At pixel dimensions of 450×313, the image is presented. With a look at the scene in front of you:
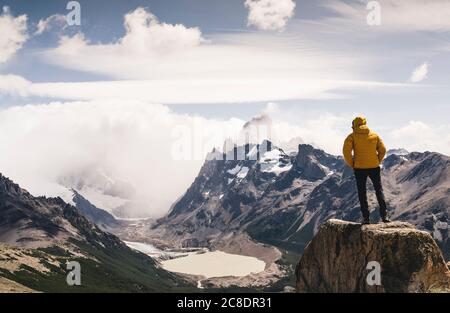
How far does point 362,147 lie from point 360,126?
1475 mm

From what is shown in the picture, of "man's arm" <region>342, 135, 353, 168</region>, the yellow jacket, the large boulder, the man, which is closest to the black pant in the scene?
the man

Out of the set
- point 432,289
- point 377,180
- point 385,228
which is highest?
point 377,180

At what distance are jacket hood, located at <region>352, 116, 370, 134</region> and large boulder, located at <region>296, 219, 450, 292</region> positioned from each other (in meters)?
7.17

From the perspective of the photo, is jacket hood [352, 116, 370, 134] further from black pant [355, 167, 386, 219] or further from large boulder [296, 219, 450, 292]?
large boulder [296, 219, 450, 292]

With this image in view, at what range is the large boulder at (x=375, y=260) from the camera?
3362 cm

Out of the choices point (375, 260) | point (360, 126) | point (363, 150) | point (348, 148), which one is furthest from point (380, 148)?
point (375, 260)

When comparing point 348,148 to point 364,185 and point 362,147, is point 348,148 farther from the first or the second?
point 364,185

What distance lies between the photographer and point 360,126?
34844 mm

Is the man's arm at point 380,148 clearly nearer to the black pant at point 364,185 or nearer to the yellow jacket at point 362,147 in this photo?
the yellow jacket at point 362,147

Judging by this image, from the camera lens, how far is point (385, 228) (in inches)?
1414
